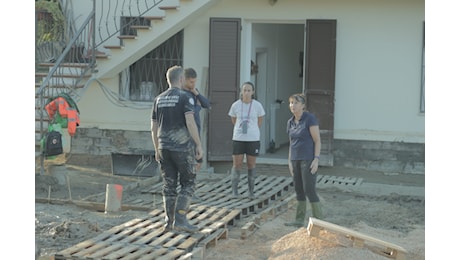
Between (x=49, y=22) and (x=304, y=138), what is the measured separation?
7153 millimetres

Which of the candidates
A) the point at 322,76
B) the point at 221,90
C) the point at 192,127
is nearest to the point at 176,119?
the point at 192,127

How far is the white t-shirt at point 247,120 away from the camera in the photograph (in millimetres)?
11062

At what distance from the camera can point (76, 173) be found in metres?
14.5

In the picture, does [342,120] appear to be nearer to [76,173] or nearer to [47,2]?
[76,173]

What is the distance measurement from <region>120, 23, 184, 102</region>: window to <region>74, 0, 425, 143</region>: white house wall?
0.90m

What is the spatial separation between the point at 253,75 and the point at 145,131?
2.30m

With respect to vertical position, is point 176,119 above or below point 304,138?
above

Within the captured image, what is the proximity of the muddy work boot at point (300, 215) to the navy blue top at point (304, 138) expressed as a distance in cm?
67

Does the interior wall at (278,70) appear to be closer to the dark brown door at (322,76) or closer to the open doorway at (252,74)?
the open doorway at (252,74)

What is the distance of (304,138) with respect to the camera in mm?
9680

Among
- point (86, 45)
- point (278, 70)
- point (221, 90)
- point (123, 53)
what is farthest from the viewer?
point (278, 70)

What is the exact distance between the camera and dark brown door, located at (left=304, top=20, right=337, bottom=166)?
1400 cm

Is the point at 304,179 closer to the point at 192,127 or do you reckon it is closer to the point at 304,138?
the point at 304,138

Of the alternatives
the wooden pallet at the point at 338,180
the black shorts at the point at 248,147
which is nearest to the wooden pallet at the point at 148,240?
the black shorts at the point at 248,147
